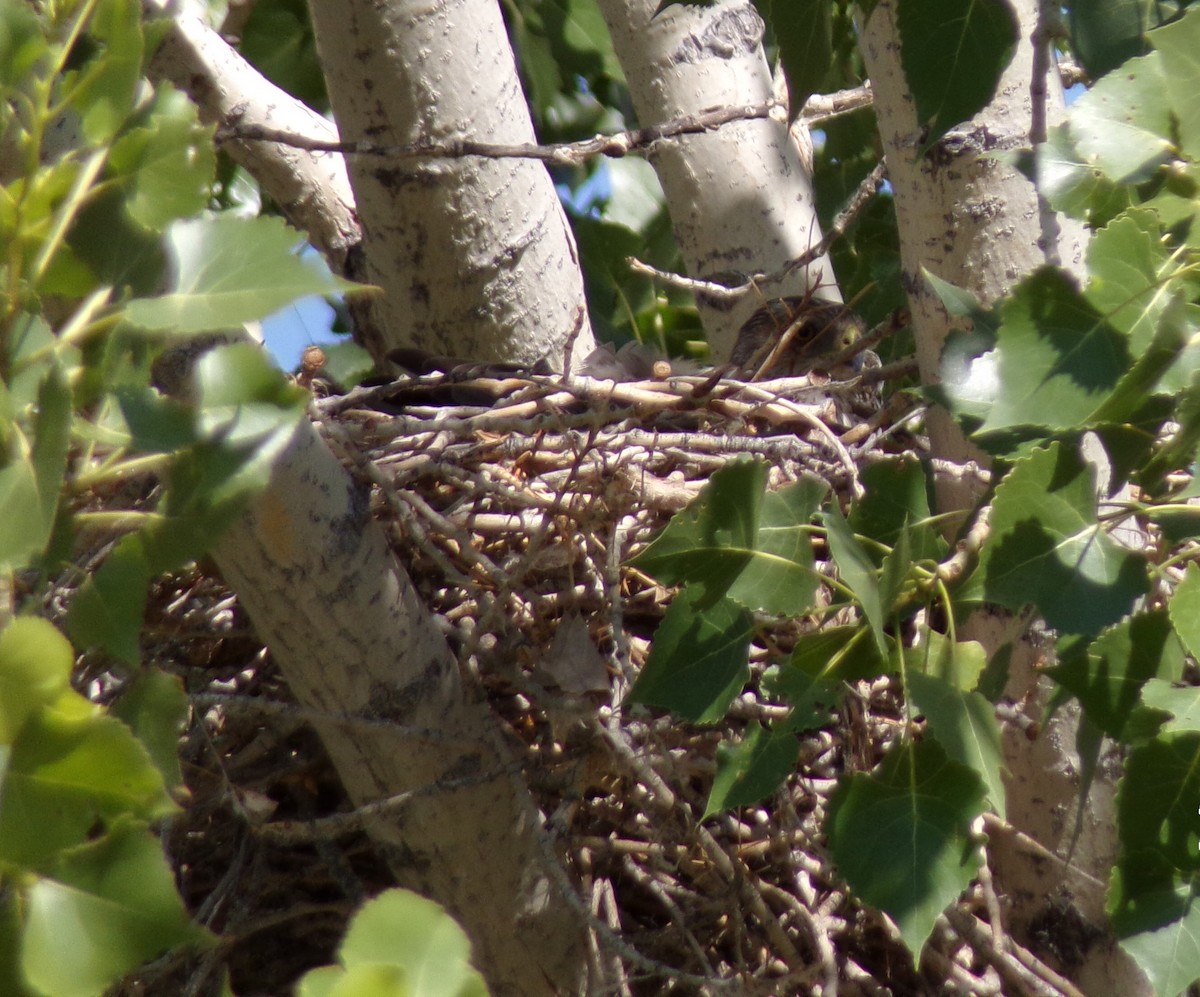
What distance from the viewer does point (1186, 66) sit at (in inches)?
30.0

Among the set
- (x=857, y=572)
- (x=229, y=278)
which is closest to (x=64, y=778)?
(x=229, y=278)

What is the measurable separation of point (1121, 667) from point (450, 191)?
1.09 m

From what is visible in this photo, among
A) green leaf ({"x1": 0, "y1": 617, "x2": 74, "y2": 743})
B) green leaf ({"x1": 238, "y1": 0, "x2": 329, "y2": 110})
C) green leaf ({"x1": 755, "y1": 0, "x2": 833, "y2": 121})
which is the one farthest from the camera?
green leaf ({"x1": 238, "y1": 0, "x2": 329, "y2": 110})

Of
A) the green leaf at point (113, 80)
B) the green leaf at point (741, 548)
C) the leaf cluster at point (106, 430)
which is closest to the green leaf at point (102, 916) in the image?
the leaf cluster at point (106, 430)

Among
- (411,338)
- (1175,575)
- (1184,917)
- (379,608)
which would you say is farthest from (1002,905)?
(411,338)

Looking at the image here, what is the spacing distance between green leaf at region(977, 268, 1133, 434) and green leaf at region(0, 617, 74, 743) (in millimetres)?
551

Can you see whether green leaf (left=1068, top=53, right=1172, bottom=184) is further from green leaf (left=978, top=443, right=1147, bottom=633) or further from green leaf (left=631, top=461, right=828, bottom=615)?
green leaf (left=631, top=461, right=828, bottom=615)

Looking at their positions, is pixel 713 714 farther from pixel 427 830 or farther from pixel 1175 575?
pixel 1175 575

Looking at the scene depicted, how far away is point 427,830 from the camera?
4.00 feet

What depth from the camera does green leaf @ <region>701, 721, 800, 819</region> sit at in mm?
959

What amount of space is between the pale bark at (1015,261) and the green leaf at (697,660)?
45cm

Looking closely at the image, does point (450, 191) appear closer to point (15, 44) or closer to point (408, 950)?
point (15, 44)

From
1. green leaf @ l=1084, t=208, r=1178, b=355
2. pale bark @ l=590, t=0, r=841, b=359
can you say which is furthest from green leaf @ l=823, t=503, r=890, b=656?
pale bark @ l=590, t=0, r=841, b=359

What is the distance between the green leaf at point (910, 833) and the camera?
33.0 inches
